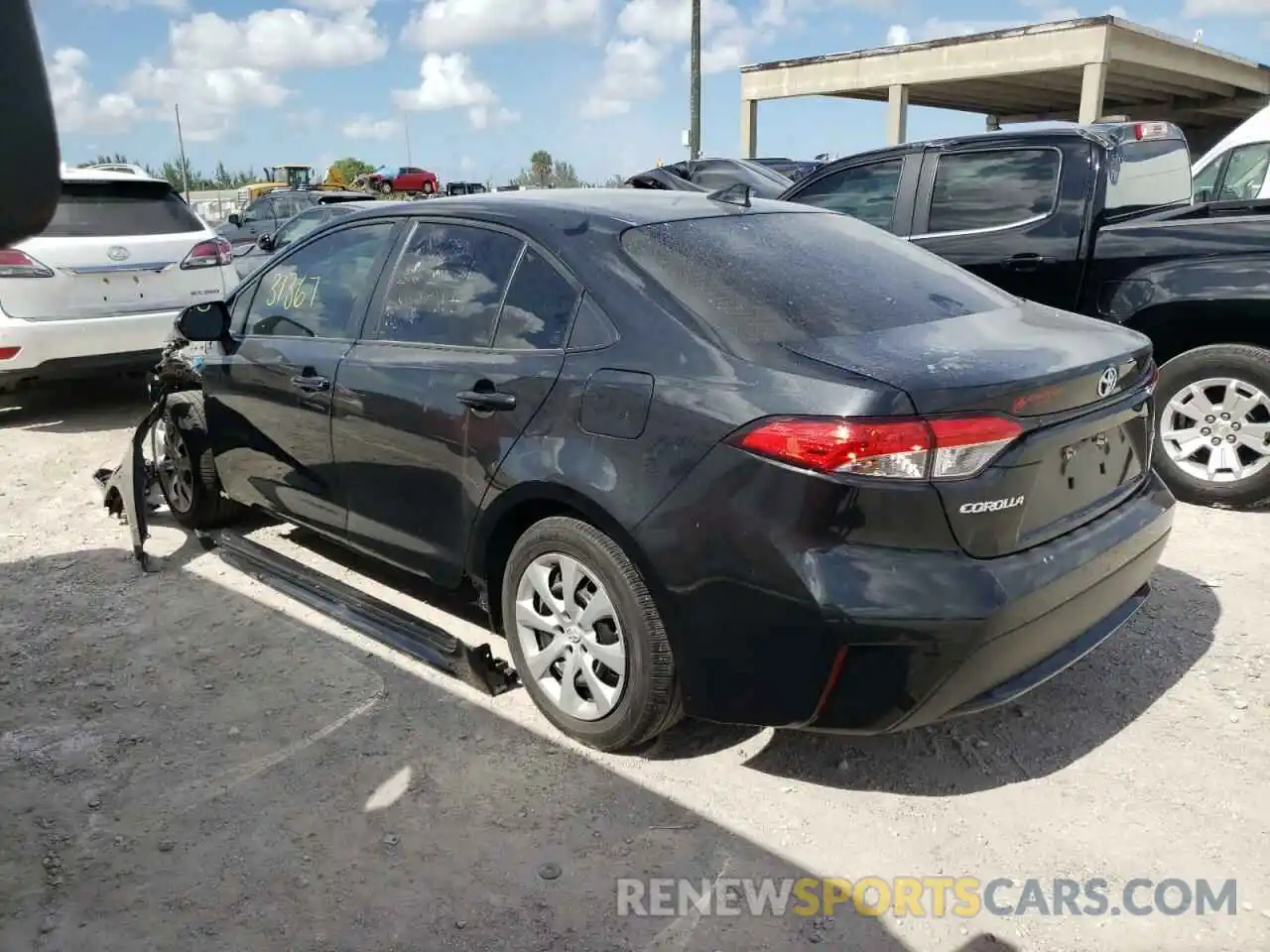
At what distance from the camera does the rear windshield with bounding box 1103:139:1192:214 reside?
5543 mm

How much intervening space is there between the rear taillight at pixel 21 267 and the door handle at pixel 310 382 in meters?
3.83

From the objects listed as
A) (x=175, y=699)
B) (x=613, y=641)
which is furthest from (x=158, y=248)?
(x=613, y=641)

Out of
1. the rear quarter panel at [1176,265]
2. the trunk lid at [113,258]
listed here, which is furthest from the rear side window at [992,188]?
the trunk lid at [113,258]

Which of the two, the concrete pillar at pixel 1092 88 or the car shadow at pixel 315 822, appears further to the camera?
the concrete pillar at pixel 1092 88

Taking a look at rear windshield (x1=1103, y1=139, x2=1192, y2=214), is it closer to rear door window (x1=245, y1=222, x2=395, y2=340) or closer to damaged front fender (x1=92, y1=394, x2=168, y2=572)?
rear door window (x1=245, y1=222, x2=395, y2=340)

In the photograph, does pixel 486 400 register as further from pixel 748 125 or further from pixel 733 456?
pixel 748 125

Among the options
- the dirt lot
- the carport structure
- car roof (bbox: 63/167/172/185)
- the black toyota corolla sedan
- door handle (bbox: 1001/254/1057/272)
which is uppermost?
the carport structure

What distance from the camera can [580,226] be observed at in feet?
10.4

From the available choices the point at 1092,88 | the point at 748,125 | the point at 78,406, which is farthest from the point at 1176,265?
the point at 748,125

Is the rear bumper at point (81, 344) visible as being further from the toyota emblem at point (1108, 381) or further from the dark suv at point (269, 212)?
the dark suv at point (269, 212)

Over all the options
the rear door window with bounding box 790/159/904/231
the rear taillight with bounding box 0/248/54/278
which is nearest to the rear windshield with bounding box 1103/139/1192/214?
the rear door window with bounding box 790/159/904/231

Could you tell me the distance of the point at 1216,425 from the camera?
196 inches

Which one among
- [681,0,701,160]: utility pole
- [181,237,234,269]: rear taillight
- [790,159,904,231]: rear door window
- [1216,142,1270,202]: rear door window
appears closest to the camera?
[790,159,904,231]: rear door window

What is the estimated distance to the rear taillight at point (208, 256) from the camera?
751cm
